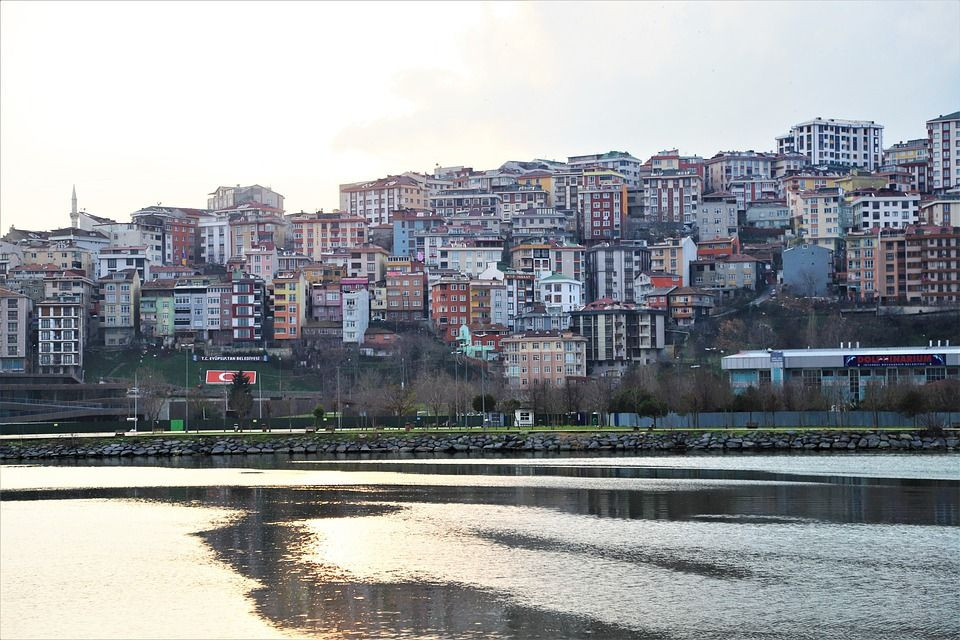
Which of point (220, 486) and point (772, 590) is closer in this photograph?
point (772, 590)

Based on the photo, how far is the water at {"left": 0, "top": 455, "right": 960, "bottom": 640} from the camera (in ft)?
61.4

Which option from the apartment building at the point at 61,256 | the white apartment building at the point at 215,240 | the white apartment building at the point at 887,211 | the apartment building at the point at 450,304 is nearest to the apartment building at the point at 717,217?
the white apartment building at the point at 887,211

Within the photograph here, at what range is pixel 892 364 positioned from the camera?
66.8 m

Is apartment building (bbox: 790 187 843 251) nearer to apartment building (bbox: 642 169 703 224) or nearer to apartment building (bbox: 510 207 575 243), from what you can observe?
apartment building (bbox: 642 169 703 224)

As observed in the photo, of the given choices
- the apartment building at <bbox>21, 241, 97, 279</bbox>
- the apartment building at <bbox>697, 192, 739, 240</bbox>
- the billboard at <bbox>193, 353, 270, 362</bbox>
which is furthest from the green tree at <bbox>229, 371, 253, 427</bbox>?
the apartment building at <bbox>697, 192, 739, 240</bbox>

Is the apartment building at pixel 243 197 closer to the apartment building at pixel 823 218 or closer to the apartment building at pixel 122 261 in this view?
the apartment building at pixel 122 261

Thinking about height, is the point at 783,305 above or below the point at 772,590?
above

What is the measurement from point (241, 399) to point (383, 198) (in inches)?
3159

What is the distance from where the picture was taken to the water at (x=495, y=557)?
1870 cm

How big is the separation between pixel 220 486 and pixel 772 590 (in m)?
22.9

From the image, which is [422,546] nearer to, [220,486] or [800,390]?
[220,486]

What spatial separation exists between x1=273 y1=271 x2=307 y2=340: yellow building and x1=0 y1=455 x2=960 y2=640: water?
7153 cm

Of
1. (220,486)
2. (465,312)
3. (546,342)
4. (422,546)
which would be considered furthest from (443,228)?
(422,546)

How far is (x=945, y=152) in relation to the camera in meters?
139
